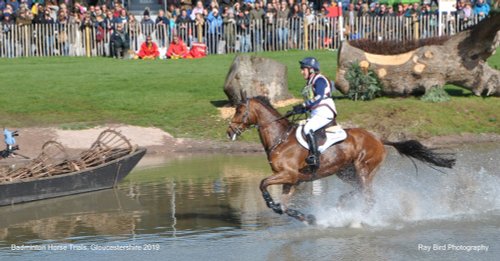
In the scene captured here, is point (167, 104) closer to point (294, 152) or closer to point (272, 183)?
point (294, 152)

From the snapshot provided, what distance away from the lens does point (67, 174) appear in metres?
17.4

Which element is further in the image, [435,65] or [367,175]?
[435,65]

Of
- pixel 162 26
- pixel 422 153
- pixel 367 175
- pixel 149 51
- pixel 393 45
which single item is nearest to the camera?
pixel 367 175

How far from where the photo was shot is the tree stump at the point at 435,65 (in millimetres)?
25109

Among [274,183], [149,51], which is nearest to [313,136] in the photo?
[274,183]

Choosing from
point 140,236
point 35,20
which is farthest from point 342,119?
point 35,20

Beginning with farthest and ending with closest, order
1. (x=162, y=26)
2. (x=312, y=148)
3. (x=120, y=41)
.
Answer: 1. (x=162, y=26)
2. (x=120, y=41)
3. (x=312, y=148)

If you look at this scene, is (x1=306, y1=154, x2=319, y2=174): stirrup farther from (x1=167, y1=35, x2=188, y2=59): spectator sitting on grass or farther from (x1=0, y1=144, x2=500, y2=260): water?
(x1=167, y1=35, x2=188, y2=59): spectator sitting on grass

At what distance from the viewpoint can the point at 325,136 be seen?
1484 cm

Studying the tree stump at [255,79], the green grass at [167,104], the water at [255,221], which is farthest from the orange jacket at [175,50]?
the water at [255,221]

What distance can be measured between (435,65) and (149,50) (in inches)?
523

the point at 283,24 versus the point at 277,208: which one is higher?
the point at 283,24

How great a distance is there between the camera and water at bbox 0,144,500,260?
13.1 meters

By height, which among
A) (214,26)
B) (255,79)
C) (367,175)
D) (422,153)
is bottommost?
(367,175)
